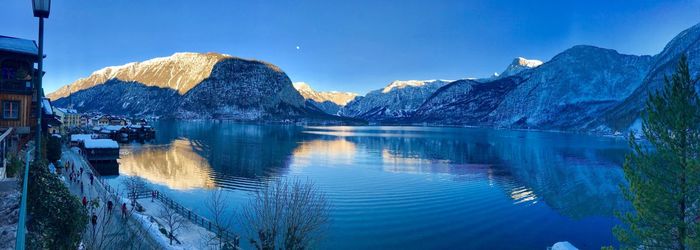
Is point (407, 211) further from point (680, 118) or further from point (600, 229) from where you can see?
point (680, 118)

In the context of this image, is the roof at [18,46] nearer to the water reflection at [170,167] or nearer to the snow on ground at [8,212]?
the snow on ground at [8,212]

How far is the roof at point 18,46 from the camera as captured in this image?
24305 millimetres

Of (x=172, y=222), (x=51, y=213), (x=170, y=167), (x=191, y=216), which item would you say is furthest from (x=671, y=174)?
(x=170, y=167)

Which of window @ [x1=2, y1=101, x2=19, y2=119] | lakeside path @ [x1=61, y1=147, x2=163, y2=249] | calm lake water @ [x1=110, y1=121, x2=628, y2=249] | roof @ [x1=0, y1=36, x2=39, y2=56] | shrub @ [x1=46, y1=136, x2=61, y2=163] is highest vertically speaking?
roof @ [x1=0, y1=36, x2=39, y2=56]

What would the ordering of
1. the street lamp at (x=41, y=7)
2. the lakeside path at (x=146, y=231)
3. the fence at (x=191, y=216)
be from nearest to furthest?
1. the street lamp at (x=41, y=7)
2. the lakeside path at (x=146, y=231)
3. the fence at (x=191, y=216)

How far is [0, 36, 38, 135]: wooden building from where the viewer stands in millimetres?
25281

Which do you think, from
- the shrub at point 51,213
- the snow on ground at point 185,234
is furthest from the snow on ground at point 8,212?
the snow on ground at point 185,234

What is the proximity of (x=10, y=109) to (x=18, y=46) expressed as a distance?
4.23 m

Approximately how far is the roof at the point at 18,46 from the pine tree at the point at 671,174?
37467 millimetres

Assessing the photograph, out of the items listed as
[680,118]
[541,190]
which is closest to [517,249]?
[680,118]

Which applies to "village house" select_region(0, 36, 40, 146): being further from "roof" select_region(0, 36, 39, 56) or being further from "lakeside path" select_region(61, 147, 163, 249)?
"lakeside path" select_region(61, 147, 163, 249)

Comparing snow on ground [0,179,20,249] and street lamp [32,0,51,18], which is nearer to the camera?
street lamp [32,0,51,18]

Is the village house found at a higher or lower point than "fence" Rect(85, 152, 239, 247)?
higher

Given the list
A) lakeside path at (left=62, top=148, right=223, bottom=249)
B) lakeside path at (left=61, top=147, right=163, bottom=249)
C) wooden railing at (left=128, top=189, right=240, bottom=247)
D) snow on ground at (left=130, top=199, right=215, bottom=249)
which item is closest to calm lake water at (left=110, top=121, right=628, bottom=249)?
wooden railing at (left=128, top=189, right=240, bottom=247)
